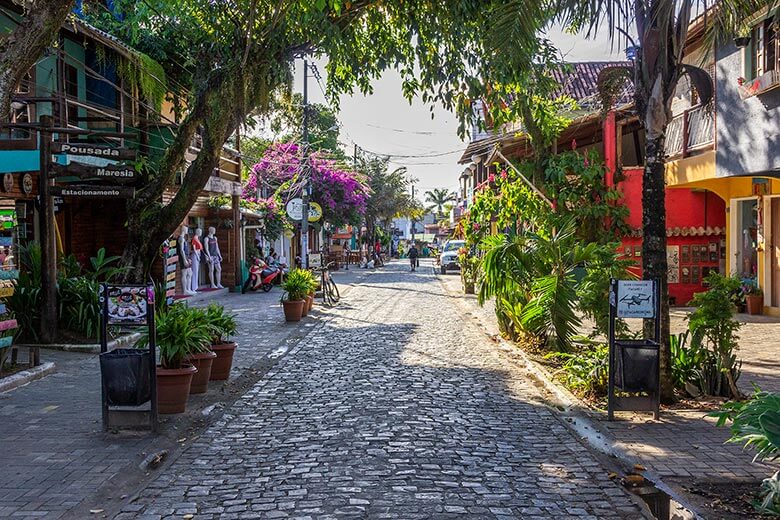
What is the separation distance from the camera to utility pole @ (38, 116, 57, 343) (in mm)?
12195

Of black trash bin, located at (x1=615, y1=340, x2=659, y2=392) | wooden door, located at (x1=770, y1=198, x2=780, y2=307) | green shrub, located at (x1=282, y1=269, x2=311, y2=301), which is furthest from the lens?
green shrub, located at (x1=282, y1=269, x2=311, y2=301)

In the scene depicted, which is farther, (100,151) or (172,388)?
(100,151)

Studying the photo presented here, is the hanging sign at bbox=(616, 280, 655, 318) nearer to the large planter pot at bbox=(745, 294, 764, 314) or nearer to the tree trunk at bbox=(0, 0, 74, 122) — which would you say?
the tree trunk at bbox=(0, 0, 74, 122)

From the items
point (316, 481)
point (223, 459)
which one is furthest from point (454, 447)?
point (223, 459)

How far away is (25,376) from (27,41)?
449 cm

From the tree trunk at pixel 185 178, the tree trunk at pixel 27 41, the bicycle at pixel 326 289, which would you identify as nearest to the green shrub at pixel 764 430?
the tree trunk at pixel 27 41

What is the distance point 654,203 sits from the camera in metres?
8.57

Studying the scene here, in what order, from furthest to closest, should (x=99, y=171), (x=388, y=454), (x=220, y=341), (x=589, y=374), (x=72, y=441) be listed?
(x=99, y=171), (x=220, y=341), (x=589, y=374), (x=72, y=441), (x=388, y=454)

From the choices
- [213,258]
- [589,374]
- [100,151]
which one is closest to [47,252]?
[100,151]

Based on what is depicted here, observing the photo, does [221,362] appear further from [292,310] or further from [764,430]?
[292,310]

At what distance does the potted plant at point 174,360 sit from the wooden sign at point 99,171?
4760 millimetres

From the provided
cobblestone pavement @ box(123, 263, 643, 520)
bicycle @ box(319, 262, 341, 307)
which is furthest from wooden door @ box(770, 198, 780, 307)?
bicycle @ box(319, 262, 341, 307)

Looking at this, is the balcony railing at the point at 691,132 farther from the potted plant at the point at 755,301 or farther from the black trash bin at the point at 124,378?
the black trash bin at the point at 124,378

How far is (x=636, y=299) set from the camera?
8.09 meters
